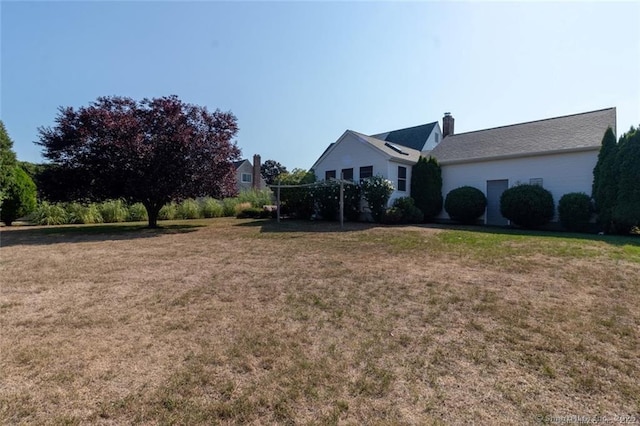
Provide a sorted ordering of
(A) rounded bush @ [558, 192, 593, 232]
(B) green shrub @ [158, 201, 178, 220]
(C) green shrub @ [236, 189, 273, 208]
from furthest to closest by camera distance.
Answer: (C) green shrub @ [236, 189, 273, 208] < (B) green shrub @ [158, 201, 178, 220] < (A) rounded bush @ [558, 192, 593, 232]

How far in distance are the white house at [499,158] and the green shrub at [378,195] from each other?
34.9 inches

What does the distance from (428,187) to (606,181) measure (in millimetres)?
6503

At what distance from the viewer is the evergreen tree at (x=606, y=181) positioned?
10.7 metres

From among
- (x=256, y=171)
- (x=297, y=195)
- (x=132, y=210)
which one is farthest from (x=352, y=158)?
(x=256, y=171)

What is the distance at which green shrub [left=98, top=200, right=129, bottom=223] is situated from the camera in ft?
52.7

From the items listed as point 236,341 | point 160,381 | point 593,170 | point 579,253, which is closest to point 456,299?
point 236,341

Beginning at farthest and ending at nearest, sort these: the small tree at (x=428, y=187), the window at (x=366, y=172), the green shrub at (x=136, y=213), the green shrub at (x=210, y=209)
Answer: the green shrub at (x=210, y=209) → the green shrub at (x=136, y=213) → the window at (x=366, y=172) → the small tree at (x=428, y=187)

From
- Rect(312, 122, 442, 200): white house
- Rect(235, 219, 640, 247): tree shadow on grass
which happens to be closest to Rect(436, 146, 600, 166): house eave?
Rect(312, 122, 442, 200): white house

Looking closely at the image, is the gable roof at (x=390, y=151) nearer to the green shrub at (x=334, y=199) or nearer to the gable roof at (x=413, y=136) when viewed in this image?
the green shrub at (x=334, y=199)

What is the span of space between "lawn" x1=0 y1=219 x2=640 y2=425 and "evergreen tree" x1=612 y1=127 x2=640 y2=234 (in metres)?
6.23

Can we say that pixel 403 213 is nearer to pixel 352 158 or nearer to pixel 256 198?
pixel 352 158

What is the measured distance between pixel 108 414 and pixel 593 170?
15187mm

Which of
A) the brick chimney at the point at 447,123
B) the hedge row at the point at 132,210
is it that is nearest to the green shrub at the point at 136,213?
the hedge row at the point at 132,210

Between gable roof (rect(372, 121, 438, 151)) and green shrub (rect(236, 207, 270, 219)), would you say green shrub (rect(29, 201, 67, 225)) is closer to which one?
green shrub (rect(236, 207, 270, 219))
